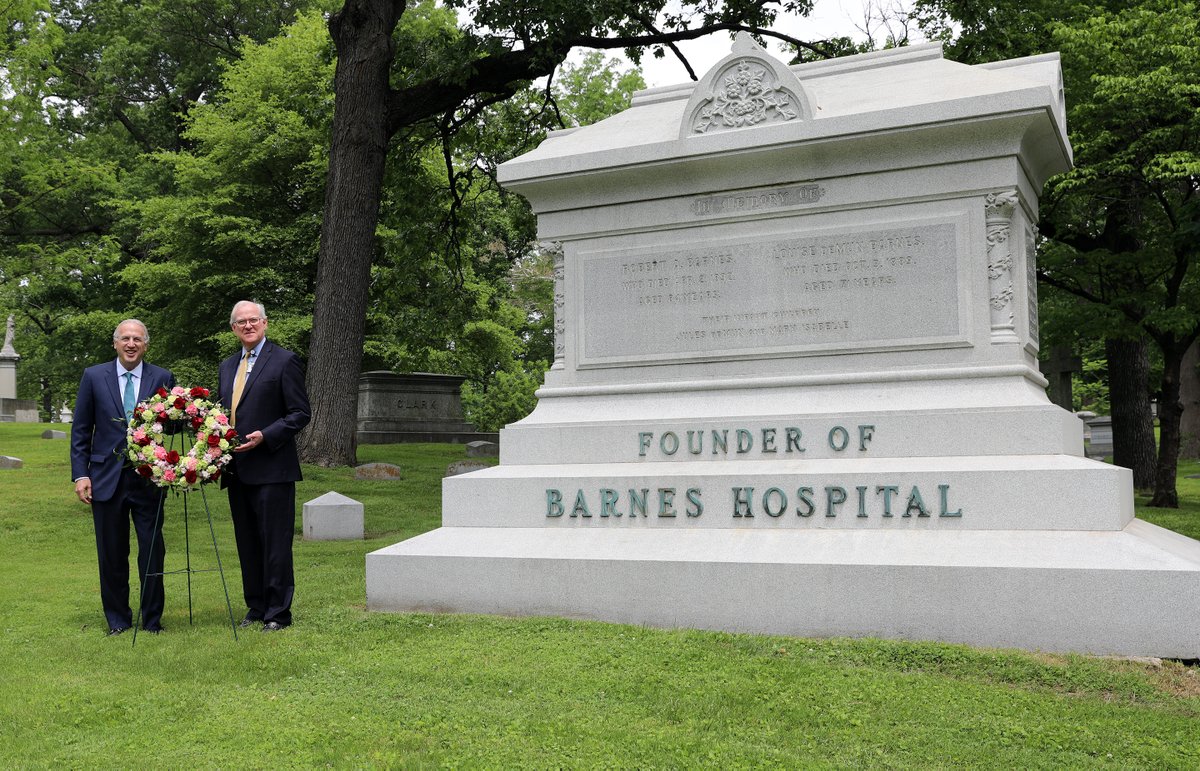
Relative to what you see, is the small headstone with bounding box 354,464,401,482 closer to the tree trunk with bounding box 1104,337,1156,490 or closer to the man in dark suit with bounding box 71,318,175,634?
the man in dark suit with bounding box 71,318,175,634

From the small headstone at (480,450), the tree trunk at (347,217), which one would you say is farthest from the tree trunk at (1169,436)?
the small headstone at (480,450)

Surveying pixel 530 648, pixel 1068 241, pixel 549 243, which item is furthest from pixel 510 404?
pixel 530 648

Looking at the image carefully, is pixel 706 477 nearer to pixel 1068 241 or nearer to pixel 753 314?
pixel 753 314

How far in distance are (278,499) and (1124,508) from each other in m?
5.27

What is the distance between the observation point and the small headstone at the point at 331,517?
11.6 metres

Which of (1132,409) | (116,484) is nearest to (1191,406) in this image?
(1132,409)

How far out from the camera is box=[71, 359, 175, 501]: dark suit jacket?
21.5 feet

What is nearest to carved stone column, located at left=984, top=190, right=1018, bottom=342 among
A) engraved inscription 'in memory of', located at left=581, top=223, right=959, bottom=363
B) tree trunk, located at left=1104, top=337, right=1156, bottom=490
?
engraved inscription 'in memory of', located at left=581, top=223, right=959, bottom=363

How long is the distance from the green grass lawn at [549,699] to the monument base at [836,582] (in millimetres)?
298

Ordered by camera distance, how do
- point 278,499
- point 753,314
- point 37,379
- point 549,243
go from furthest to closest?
point 37,379 → point 549,243 → point 753,314 → point 278,499

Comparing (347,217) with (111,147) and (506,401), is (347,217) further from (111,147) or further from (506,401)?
(111,147)

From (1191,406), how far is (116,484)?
2920 centimetres

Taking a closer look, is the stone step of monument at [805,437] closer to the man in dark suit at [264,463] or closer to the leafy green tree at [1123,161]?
the man in dark suit at [264,463]

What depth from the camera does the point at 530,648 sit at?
5688 mm
